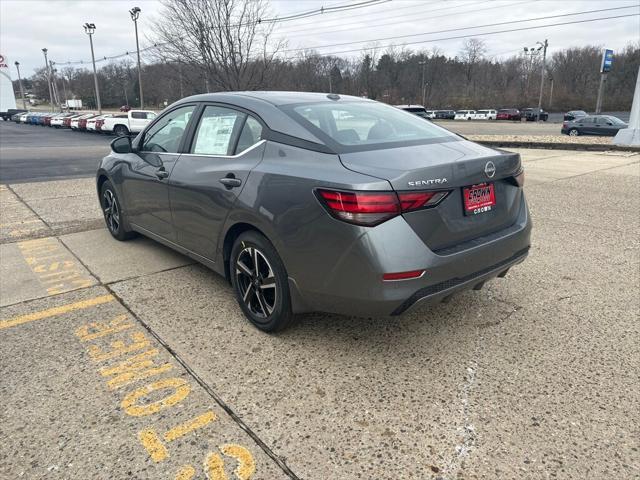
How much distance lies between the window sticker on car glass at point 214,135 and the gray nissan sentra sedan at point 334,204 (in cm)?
1

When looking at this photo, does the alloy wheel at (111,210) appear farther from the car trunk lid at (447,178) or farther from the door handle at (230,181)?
the car trunk lid at (447,178)

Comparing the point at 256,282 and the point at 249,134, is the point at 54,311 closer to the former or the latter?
the point at 256,282

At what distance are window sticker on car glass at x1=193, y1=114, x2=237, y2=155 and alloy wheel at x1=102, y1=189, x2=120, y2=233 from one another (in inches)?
76.0

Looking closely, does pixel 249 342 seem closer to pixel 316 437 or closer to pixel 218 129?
pixel 316 437

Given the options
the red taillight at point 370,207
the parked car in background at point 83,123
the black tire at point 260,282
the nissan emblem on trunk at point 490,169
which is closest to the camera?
the red taillight at point 370,207

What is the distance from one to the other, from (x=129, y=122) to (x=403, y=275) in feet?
102

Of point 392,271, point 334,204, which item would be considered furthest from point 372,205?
point 392,271

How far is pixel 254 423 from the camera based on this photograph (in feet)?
7.68

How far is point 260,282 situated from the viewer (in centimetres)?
313

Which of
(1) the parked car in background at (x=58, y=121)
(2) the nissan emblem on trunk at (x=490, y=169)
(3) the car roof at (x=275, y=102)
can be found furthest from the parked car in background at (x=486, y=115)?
(2) the nissan emblem on trunk at (x=490, y=169)

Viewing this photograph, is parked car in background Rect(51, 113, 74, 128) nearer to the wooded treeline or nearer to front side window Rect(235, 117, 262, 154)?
the wooded treeline

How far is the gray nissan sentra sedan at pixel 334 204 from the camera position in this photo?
2.48m

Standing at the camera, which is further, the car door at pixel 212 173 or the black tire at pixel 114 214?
the black tire at pixel 114 214

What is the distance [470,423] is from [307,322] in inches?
53.8
